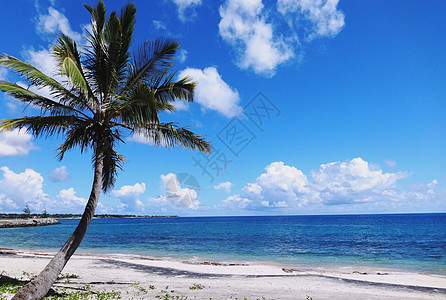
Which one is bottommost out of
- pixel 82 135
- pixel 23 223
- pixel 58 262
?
pixel 23 223

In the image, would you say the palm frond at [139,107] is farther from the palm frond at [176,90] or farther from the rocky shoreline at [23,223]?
the rocky shoreline at [23,223]

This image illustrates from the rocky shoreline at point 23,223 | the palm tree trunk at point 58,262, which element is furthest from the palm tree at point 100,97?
the rocky shoreline at point 23,223

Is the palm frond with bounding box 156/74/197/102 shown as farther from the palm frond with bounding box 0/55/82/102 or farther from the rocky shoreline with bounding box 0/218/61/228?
the rocky shoreline with bounding box 0/218/61/228

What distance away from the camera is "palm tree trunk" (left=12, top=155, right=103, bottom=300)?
6.70 m

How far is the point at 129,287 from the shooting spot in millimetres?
10039

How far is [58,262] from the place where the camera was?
7.32m

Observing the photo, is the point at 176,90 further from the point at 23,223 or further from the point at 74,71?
the point at 23,223

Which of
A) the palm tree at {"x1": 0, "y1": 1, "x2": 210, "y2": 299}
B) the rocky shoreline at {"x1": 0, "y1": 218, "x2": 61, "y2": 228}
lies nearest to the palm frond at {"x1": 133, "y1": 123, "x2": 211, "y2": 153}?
the palm tree at {"x1": 0, "y1": 1, "x2": 210, "y2": 299}

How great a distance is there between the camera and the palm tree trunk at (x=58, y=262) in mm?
6703

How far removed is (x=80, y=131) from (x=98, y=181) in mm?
1681

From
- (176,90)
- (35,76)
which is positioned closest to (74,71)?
(35,76)

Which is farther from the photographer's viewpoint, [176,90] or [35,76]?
[176,90]

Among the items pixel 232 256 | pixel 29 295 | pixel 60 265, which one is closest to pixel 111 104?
pixel 60 265

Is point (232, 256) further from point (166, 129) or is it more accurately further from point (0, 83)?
point (0, 83)
